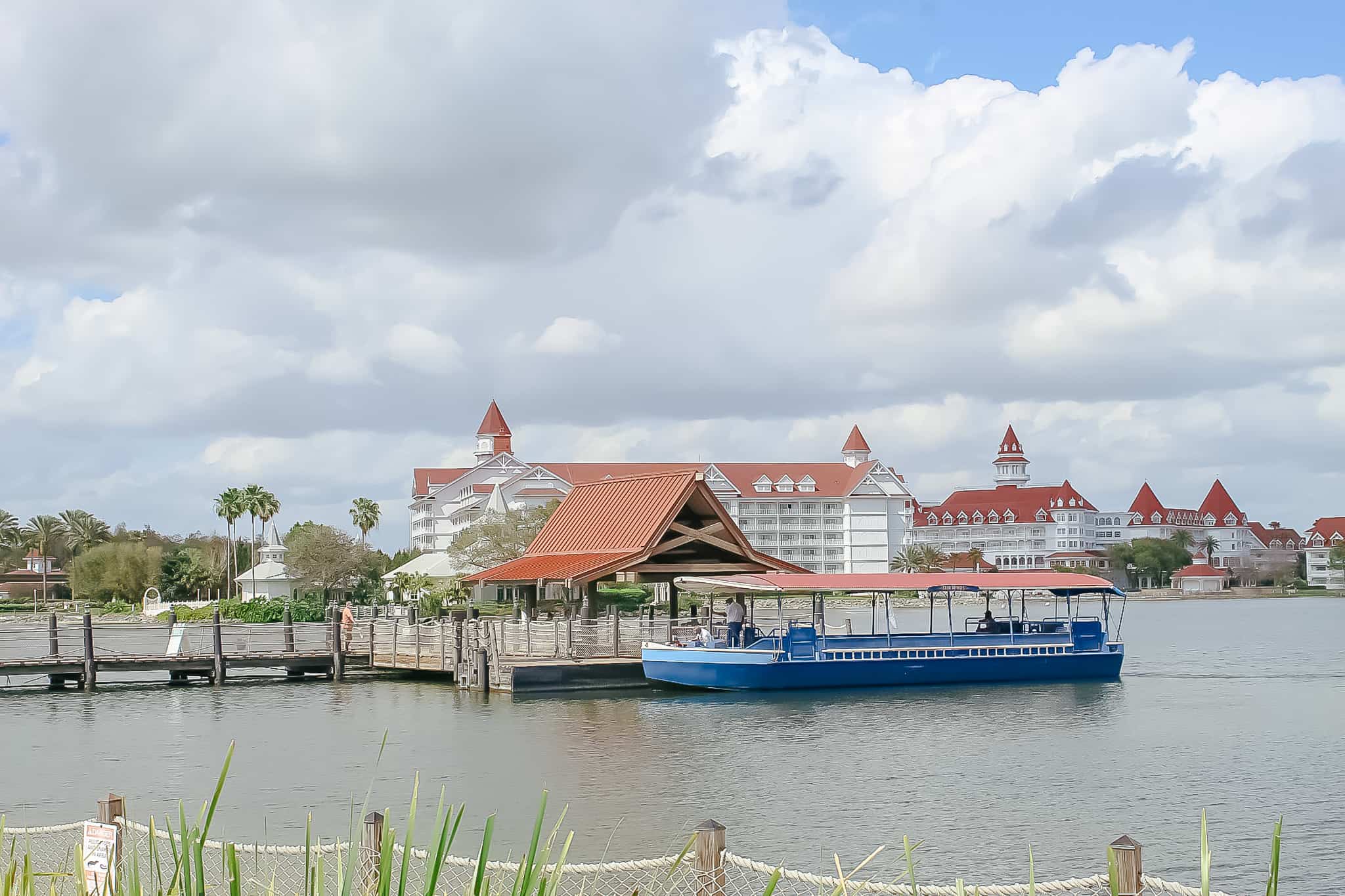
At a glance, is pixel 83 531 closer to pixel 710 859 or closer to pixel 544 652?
pixel 544 652

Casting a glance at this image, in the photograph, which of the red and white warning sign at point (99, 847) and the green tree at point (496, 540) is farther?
the green tree at point (496, 540)

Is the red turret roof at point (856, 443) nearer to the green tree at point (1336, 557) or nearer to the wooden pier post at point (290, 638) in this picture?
the green tree at point (1336, 557)

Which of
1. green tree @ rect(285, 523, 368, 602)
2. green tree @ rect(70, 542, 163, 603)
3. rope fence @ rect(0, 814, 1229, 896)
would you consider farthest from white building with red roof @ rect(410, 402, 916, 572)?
rope fence @ rect(0, 814, 1229, 896)

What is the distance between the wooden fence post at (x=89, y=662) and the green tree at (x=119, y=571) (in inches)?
2440

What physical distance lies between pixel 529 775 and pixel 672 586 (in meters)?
17.1

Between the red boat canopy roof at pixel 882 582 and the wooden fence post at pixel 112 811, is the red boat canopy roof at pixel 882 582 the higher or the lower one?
the higher one

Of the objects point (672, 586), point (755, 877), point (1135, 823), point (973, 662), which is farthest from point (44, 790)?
point (973, 662)

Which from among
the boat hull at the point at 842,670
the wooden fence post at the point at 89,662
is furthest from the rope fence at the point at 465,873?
the wooden fence post at the point at 89,662

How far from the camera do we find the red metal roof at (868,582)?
34.9 metres

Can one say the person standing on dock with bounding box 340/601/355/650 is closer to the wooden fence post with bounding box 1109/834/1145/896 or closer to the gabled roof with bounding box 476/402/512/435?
the wooden fence post with bounding box 1109/834/1145/896

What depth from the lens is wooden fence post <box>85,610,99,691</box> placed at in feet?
123

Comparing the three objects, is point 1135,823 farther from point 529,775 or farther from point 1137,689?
point 1137,689

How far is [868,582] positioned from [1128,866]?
2974 centimetres

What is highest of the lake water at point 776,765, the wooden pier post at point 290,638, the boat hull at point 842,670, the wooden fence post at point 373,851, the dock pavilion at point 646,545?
the dock pavilion at point 646,545
